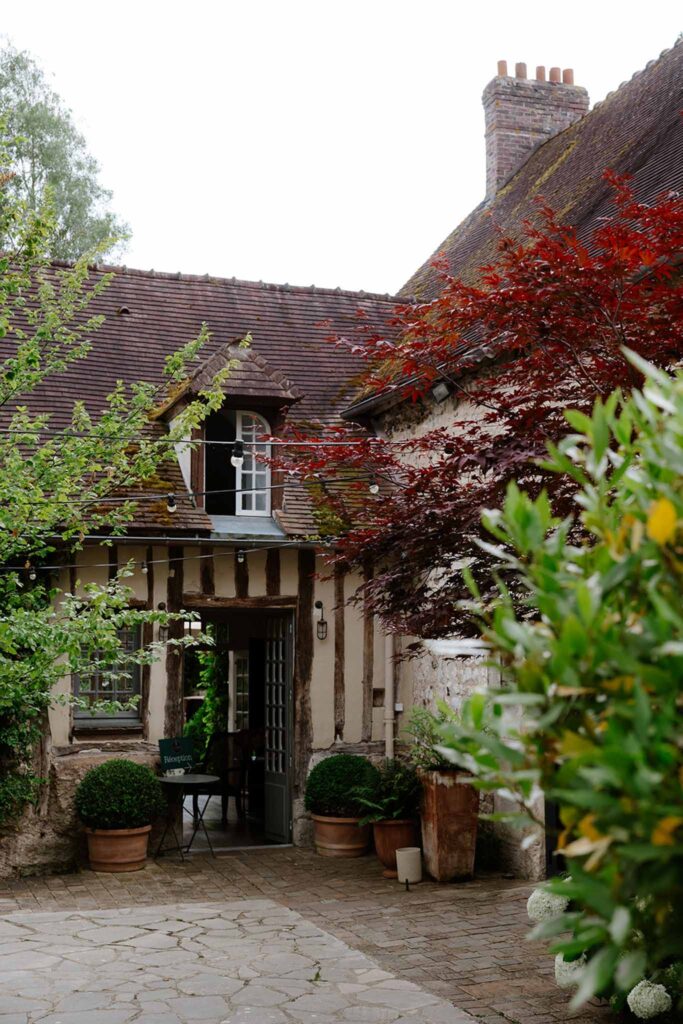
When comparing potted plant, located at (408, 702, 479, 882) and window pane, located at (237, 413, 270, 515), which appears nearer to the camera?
potted plant, located at (408, 702, 479, 882)

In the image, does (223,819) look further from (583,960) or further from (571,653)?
(571,653)

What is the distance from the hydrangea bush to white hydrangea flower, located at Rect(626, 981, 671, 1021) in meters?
3.77

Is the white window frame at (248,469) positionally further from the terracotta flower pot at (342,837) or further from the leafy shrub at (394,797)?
the terracotta flower pot at (342,837)

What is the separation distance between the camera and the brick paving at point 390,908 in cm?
634

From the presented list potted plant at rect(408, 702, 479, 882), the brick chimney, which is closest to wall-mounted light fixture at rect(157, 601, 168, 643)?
potted plant at rect(408, 702, 479, 882)

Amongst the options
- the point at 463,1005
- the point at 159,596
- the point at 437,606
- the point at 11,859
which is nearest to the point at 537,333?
the point at 437,606

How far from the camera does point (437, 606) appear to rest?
6195 millimetres

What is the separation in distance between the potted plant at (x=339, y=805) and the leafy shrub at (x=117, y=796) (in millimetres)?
→ 1543

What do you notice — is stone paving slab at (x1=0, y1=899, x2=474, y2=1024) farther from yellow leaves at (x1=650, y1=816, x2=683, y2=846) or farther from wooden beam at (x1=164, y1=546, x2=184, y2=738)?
yellow leaves at (x1=650, y1=816, x2=683, y2=846)

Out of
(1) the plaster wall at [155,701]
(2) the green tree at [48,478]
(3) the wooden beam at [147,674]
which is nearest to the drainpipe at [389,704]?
(1) the plaster wall at [155,701]

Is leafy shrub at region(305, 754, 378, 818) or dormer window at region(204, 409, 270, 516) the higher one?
dormer window at region(204, 409, 270, 516)

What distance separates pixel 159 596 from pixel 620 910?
9150 millimetres

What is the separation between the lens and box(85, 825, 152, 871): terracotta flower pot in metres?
9.65

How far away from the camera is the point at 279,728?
1135cm
